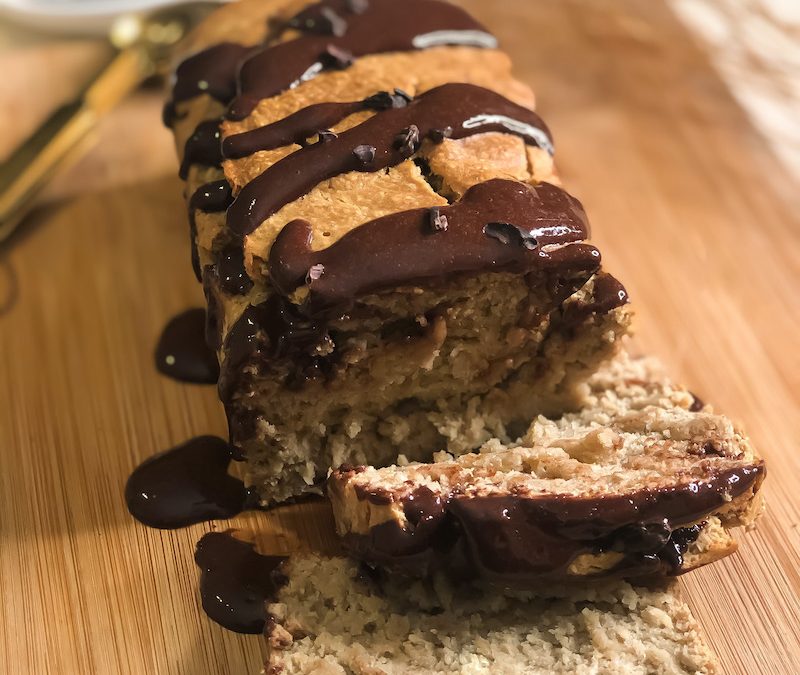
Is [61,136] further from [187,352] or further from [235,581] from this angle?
[235,581]

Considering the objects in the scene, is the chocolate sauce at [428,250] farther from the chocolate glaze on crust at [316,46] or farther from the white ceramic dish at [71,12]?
the white ceramic dish at [71,12]

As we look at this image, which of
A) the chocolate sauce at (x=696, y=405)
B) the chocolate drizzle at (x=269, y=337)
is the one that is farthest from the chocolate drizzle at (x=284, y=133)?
the chocolate sauce at (x=696, y=405)

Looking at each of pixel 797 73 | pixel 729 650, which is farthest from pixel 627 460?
pixel 797 73

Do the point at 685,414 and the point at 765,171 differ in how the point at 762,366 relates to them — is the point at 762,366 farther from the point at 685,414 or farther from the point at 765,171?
the point at 765,171

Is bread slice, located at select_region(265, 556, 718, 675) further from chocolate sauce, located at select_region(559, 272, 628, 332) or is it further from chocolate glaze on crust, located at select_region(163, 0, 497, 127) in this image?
chocolate glaze on crust, located at select_region(163, 0, 497, 127)

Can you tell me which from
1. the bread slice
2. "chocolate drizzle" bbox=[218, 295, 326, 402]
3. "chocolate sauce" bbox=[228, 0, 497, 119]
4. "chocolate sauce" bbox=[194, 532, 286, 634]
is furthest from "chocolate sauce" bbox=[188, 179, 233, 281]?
the bread slice
